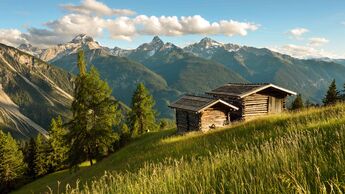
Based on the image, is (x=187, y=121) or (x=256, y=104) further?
(x=187, y=121)

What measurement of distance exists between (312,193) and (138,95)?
61960 mm

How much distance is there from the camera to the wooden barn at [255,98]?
122 ft

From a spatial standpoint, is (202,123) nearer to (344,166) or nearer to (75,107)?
(75,107)

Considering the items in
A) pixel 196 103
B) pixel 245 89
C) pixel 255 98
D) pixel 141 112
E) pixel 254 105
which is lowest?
pixel 141 112

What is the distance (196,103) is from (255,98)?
21.5ft

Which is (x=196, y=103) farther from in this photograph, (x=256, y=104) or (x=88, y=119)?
(x=88, y=119)

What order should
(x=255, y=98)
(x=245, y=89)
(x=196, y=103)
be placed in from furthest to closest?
(x=255, y=98) < (x=245, y=89) < (x=196, y=103)

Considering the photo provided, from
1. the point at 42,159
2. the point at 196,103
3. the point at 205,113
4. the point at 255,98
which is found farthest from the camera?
the point at 42,159

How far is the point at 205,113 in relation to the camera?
3622 centimetres

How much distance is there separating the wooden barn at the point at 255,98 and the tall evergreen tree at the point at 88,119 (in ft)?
45.8

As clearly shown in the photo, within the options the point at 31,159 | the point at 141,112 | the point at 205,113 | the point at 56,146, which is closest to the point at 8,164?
the point at 56,146

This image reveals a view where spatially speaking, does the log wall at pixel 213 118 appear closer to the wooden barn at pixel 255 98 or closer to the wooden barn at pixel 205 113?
the wooden barn at pixel 205 113

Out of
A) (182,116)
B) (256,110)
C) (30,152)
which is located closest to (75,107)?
(182,116)

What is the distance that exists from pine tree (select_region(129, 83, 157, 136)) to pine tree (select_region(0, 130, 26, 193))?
78.6ft
